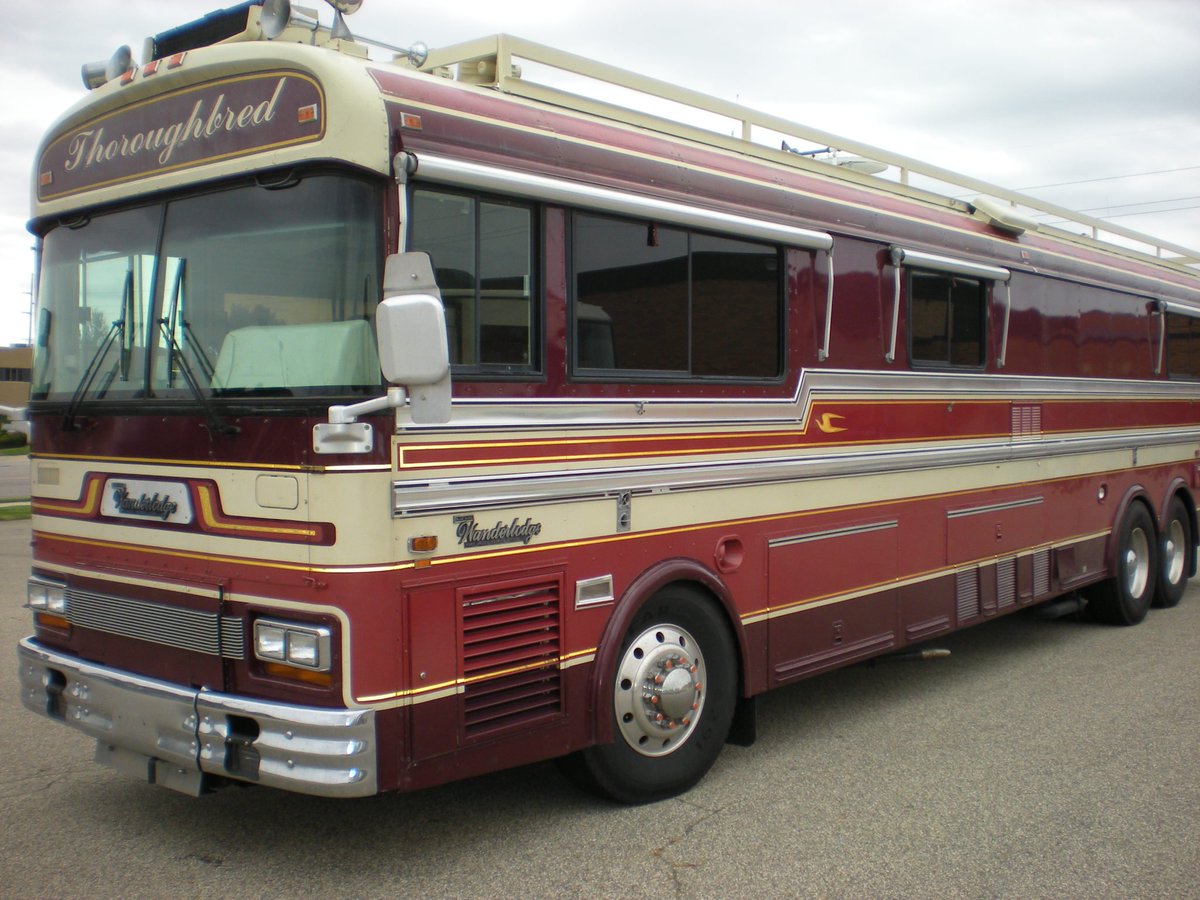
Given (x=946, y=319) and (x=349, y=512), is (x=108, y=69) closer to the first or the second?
(x=349, y=512)

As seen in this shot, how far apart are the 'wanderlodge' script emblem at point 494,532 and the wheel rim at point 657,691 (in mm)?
804

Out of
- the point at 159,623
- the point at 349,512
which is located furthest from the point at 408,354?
the point at 159,623

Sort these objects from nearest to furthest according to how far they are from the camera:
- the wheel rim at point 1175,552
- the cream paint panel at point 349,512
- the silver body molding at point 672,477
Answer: the cream paint panel at point 349,512, the silver body molding at point 672,477, the wheel rim at point 1175,552

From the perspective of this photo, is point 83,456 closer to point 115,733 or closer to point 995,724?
point 115,733

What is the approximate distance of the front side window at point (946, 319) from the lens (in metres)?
6.75

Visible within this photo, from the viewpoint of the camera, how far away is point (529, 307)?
4.52 meters

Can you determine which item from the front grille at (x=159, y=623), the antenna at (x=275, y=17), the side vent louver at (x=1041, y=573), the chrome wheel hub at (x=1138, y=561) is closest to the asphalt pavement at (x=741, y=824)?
the front grille at (x=159, y=623)

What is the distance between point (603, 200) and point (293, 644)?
86.0 inches

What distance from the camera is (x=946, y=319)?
7004 mm

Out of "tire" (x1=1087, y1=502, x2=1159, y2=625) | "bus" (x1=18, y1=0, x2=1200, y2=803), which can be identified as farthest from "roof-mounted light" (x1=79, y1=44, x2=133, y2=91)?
"tire" (x1=1087, y1=502, x2=1159, y2=625)

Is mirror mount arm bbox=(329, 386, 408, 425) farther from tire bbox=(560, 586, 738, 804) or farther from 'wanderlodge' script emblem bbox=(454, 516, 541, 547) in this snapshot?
tire bbox=(560, 586, 738, 804)

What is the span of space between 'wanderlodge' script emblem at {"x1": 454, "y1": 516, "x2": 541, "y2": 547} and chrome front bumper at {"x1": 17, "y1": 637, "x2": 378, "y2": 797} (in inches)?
28.6

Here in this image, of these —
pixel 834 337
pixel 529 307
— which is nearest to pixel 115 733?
pixel 529 307

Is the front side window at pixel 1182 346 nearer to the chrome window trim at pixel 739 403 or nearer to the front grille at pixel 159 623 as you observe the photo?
the chrome window trim at pixel 739 403
